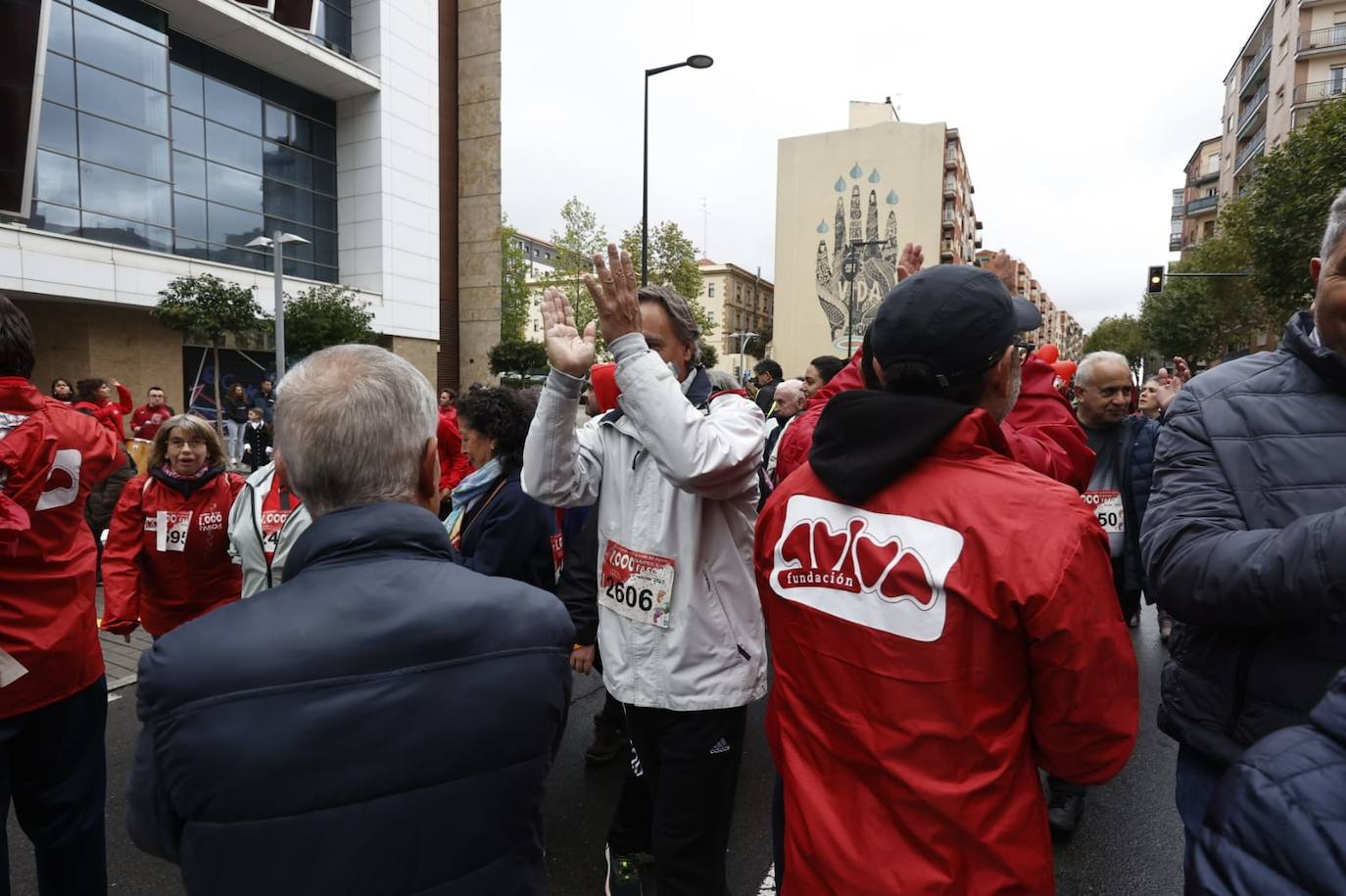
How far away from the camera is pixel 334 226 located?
27656 mm

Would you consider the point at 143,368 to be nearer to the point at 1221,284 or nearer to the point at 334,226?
the point at 334,226

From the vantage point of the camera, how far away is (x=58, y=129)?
59.7 ft

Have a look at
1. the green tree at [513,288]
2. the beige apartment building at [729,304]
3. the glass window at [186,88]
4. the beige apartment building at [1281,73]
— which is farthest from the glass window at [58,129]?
the beige apartment building at [729,304]

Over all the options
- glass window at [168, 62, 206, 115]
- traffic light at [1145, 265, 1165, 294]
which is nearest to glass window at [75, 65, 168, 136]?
glass window at [168, 62, 206, 115]

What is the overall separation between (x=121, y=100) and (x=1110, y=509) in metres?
24.7

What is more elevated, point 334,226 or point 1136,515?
point 334,226

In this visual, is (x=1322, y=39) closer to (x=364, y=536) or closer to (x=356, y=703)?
(x=364, y=536)

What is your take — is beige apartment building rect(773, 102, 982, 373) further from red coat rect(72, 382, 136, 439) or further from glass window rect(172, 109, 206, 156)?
red coat rect(72, 382, 136, 439)

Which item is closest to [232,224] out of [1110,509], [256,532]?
[256,532]

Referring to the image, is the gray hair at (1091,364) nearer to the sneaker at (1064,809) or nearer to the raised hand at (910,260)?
the sneaker at (1064,809)

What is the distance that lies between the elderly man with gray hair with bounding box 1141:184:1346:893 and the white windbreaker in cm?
104

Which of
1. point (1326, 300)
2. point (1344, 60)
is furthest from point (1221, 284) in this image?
point (1326, 300)

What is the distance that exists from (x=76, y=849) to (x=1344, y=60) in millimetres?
56426

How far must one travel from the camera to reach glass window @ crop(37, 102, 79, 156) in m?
17.8
